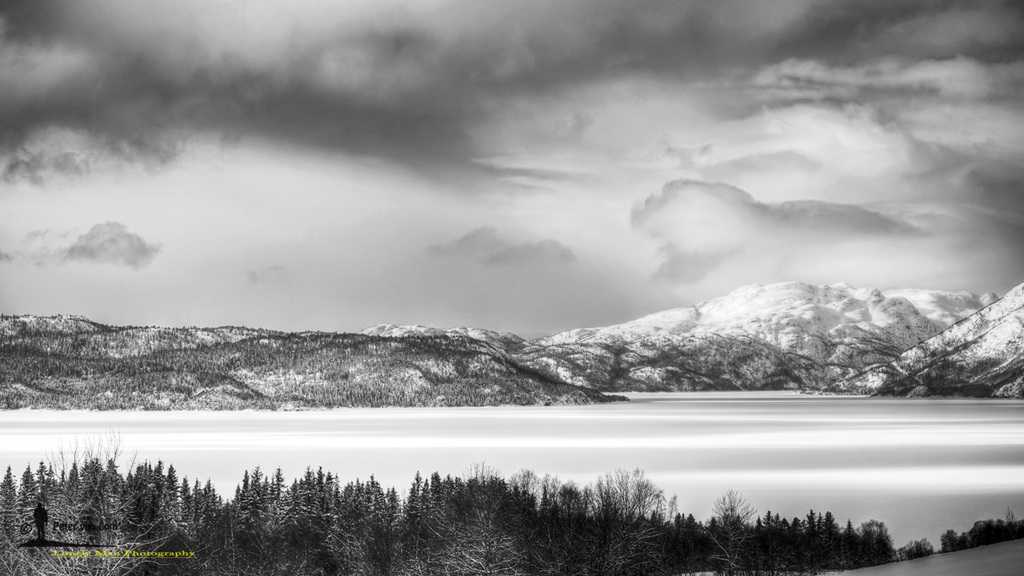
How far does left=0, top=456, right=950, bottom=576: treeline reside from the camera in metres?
48.6

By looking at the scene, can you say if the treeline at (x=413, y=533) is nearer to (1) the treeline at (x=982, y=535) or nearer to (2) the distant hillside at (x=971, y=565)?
(1) the treeline at (x=982, y=535)

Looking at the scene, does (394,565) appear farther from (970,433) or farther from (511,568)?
(970,433)

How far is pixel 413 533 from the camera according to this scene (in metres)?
59.7

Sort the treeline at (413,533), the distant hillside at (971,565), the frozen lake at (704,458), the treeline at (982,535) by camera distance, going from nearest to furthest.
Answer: the distant hillside at (971,565), the treeline at (413,533), the treeline at (982,535), the frozen lake at (704,458)

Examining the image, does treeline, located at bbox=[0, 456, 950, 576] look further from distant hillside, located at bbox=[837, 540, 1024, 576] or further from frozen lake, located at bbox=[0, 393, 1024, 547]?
distant hillside, located at bbox=[837, 540, 1024, 576]

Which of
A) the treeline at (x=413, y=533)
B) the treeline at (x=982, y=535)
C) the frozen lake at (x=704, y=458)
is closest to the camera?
the treeline at (x=413, y=533)

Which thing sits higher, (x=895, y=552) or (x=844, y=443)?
(x=844, y=443)

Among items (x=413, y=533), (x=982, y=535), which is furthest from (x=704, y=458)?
(x=413, y=533)

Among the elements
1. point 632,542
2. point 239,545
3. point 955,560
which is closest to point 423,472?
point 239,545

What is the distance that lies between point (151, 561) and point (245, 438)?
12451 centimetres

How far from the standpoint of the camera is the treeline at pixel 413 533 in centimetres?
4856

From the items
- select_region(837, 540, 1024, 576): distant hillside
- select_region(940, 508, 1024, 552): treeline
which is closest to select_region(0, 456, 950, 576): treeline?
select_region(940, 508, 1024, 552): treeline

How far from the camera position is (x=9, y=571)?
44625 millimetres

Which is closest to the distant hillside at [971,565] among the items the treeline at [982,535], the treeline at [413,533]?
the treeline at [413,533]
